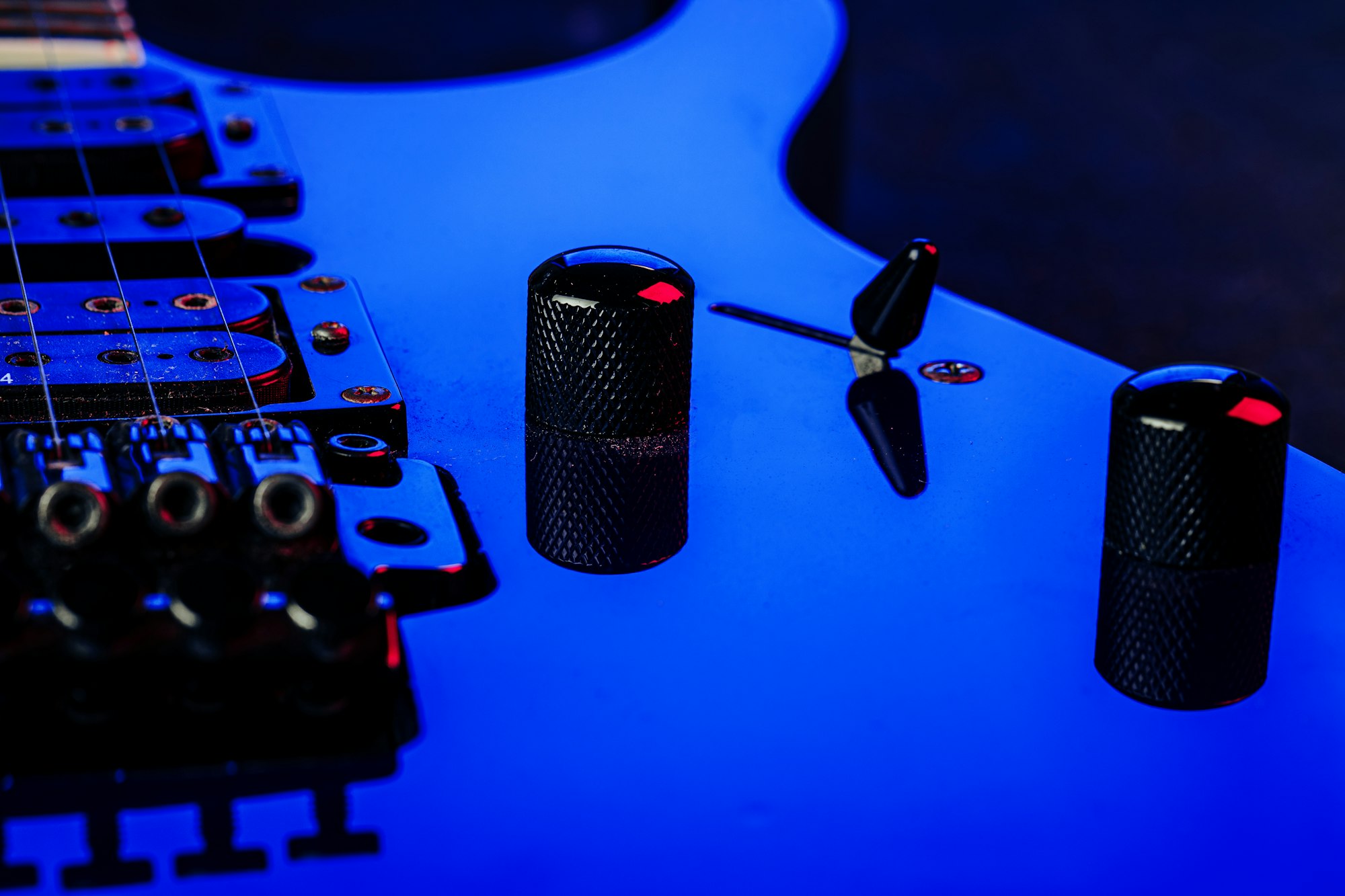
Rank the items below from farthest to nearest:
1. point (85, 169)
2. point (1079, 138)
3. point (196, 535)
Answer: point (1079, 138), point (85, 169), point (196, 535)

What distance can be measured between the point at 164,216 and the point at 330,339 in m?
0.25

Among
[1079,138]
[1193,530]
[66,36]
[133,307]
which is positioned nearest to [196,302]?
[133,307]

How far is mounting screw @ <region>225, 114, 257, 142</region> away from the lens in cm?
129

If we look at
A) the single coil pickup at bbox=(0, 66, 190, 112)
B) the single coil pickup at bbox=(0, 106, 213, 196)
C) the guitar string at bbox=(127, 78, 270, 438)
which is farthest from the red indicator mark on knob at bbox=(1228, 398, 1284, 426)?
the single coil pickup at bbox=(0, 66, 190, 112)

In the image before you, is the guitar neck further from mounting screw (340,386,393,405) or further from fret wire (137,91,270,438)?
mounting screw (340,386,393,405)

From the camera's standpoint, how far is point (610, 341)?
72cm

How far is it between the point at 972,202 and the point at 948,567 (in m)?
2.85

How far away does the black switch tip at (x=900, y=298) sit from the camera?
2.96ft

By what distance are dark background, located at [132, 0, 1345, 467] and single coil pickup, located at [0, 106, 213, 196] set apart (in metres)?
0.66

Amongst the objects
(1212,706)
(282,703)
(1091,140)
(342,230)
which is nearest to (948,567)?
(1212,706)

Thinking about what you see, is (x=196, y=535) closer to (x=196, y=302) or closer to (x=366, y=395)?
(x=366, y=395)

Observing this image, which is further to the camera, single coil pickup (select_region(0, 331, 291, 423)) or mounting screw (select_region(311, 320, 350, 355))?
mounting screw (select_region(311, 320, 350, 355))

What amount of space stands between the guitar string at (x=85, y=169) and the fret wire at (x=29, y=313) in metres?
0.04

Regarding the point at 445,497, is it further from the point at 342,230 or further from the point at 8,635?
the point at 342,230
